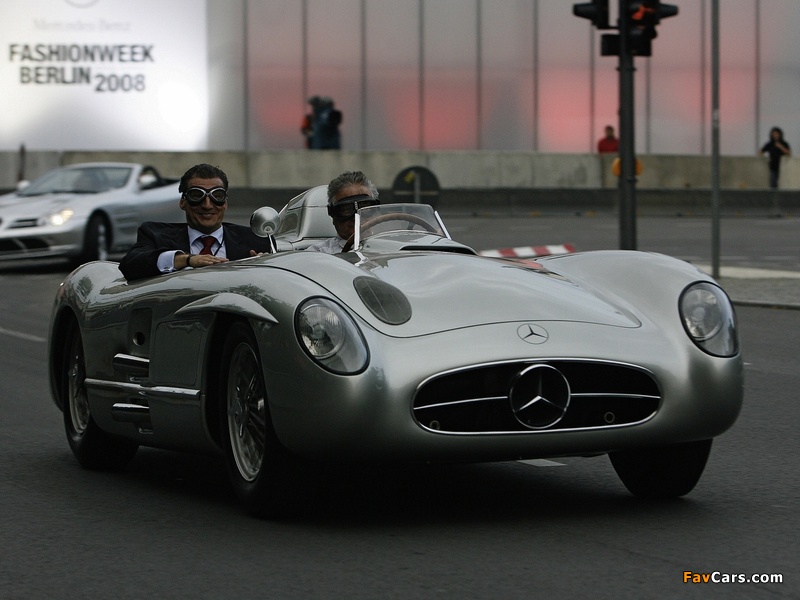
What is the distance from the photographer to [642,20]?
1805 cm

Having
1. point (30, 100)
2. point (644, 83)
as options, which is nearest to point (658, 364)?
point (30, 100)

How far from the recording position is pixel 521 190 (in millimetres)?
36438

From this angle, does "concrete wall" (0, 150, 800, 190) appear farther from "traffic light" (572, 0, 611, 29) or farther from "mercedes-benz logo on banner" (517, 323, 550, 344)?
"mercedes-benz logo on banner" (517, 323, 550, 344)

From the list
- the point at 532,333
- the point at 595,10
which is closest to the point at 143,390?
the point at 532,333

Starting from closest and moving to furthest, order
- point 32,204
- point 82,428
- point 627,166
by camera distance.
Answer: point 82,428 < point 627,166 < point 32,204

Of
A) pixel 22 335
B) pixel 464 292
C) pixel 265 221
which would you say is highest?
pixel 265 221

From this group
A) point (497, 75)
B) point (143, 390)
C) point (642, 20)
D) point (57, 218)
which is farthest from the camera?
point (497, 75)

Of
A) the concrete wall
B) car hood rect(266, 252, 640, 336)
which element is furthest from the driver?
the concrete wall

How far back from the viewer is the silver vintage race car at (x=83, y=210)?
2092cm

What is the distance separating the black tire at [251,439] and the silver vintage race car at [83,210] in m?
15.1

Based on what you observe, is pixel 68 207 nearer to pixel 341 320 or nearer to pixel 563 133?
pixel 341 320

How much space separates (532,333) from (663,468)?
876 millimetres

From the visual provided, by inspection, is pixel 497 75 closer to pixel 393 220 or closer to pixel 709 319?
pixel 393 220

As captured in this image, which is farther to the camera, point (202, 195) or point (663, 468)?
point (202, 195)
